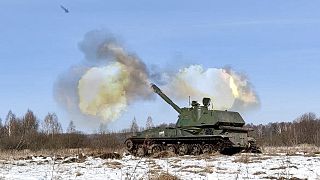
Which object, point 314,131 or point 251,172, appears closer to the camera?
point 251,172

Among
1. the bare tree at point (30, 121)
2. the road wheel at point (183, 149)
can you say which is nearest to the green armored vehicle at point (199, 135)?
the road wheel at point (183, 149)

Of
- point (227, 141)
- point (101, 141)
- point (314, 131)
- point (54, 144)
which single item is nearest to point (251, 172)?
point (227, 141)

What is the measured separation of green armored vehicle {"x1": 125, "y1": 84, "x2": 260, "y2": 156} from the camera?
89.5ft

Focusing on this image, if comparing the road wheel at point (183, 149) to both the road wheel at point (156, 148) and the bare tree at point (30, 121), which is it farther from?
the bare tree at point (30, 121)

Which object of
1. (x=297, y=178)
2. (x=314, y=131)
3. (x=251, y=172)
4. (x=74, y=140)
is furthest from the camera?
(x=314, y=131)

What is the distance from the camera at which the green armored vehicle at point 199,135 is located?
27281 mm

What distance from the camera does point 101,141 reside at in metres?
39.8

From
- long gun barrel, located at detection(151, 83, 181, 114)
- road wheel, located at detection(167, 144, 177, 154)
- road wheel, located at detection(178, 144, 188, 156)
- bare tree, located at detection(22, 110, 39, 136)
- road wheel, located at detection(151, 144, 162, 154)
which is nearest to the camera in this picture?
→ road wheel, located at detection(178, 144, 188, 156)

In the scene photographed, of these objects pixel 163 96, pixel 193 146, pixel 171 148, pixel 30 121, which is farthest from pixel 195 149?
pixel 30 121

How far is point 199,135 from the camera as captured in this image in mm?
27875

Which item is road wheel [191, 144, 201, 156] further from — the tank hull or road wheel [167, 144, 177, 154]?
road wheel [167, 144, 177, 154]

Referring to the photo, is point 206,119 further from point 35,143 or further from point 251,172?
point 35,143

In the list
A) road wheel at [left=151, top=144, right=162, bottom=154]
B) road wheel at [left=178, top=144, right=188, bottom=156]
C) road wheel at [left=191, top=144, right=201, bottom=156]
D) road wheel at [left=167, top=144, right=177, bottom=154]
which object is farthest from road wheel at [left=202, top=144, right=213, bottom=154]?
road wheel at [left=151, top=144, right=162, bottom=154]

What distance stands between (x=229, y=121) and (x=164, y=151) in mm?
4154
